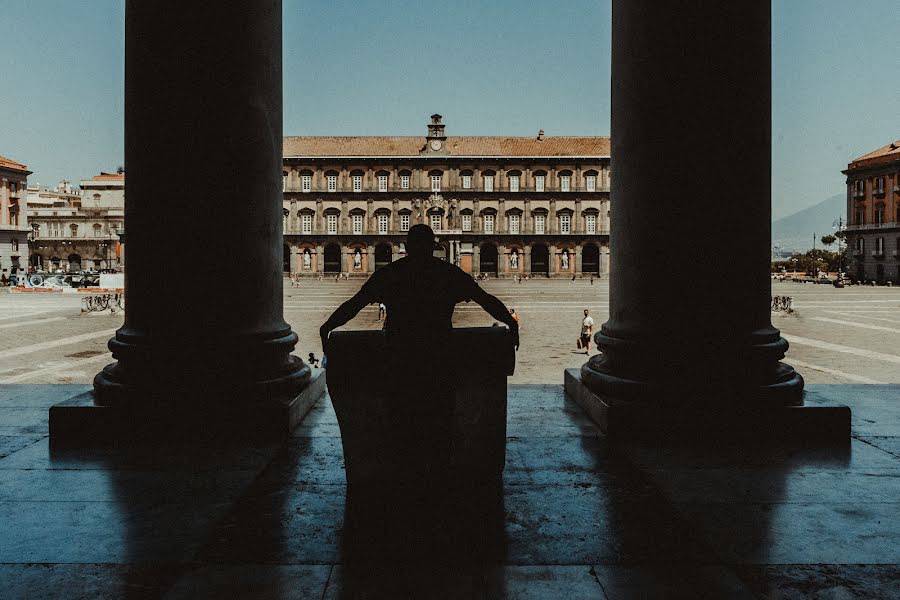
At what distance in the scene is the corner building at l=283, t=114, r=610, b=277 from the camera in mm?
72688

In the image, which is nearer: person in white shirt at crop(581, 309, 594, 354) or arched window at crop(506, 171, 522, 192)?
person in white shirt at crop(581, 309, 594, 354)

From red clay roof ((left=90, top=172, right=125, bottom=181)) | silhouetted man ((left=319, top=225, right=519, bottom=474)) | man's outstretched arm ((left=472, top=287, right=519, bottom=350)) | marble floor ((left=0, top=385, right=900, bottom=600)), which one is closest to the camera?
marble floor ((left=0, top=385, right=900, bottom=600))

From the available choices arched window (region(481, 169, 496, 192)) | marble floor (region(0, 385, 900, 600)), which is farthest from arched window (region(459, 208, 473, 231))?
marble floor (region(0, 385, 900, 600))

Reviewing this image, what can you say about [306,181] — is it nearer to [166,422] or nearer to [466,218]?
[466,218]

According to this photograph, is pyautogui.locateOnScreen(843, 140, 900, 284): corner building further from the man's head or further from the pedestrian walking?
the man's head

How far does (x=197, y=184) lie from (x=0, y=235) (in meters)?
76.5

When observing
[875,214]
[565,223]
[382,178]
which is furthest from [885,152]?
[382,178]

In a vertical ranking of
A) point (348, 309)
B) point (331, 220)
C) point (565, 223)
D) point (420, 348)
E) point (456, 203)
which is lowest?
point (420, 348)

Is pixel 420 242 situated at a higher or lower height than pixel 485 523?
higher

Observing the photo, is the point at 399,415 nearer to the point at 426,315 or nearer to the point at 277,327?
the point at 426,315

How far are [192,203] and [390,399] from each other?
2.28m

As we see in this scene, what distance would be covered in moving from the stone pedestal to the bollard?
1465 mm

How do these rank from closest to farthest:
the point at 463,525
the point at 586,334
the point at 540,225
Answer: the point at 463,525 → the point at 586,334 → the point at 540,225

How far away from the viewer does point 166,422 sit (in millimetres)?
4422
